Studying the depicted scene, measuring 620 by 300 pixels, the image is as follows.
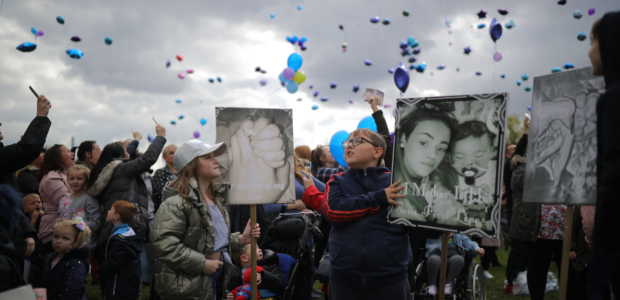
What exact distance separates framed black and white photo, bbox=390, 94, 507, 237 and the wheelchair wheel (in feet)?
9.44

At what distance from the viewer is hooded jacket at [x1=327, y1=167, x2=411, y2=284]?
302 cm

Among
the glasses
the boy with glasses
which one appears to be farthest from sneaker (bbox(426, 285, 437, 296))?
the glasses

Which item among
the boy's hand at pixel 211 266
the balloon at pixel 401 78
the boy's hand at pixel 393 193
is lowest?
the boy's hand at pixel 211 266

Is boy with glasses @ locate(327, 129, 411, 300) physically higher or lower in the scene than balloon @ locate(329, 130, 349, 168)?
lower

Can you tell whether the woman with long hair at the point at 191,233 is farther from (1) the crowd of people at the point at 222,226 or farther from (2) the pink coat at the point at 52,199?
(2) the pink coat at the point at 52,199

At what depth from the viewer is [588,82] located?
2.44 m

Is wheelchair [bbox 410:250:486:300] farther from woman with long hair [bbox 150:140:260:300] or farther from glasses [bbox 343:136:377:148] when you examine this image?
woman with long hair [bbox 150:140:260:300]

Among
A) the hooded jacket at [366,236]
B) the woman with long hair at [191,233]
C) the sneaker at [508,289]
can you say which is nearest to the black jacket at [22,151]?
the woman with long hair at [191,233]

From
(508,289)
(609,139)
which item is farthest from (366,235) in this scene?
(508,289)

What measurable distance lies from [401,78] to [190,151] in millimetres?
3707

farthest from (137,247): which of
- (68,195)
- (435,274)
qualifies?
(435,274)

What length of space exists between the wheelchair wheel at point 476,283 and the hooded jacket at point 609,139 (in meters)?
3.56

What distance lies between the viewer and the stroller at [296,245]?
185 inches

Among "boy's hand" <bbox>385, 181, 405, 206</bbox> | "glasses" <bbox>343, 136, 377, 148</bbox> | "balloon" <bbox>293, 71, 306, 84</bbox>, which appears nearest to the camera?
"boy's hand" <bbox>385, 181, 405, 206</bbox>
